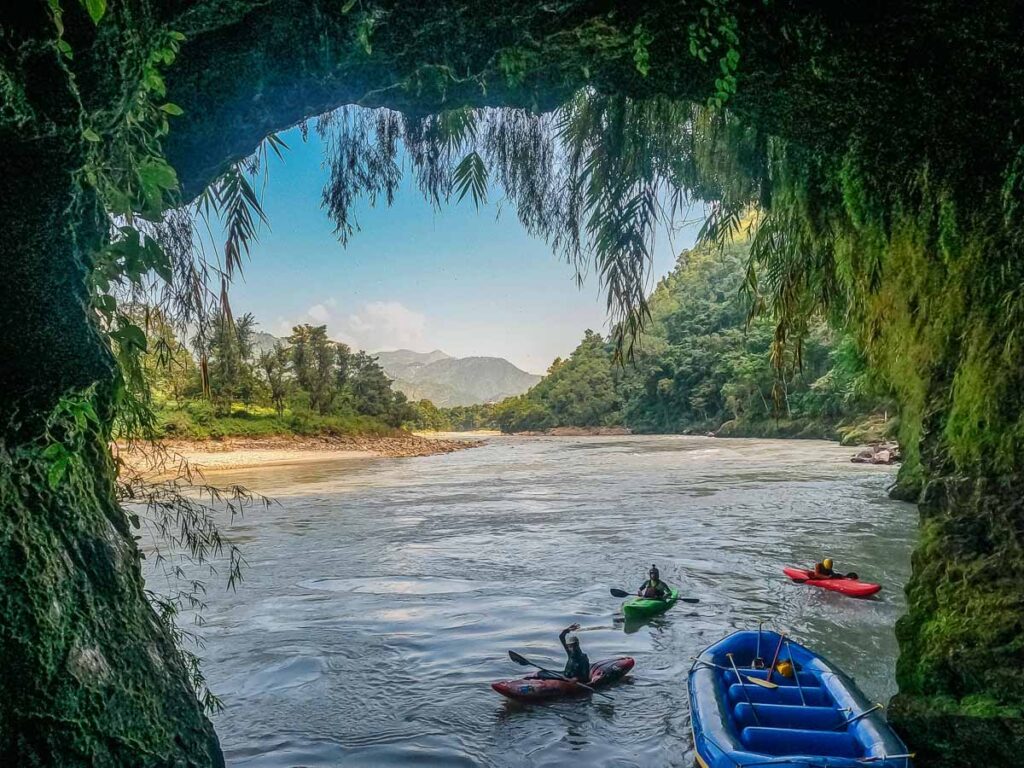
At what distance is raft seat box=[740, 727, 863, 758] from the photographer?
359 cm

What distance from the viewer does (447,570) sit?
10453 mm

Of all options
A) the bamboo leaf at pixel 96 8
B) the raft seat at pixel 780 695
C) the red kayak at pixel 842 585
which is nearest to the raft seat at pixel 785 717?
the raft seat at pixel 780 695

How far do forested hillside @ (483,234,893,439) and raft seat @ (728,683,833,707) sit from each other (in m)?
21.8

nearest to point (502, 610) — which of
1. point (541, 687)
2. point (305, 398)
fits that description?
point (541, 687)

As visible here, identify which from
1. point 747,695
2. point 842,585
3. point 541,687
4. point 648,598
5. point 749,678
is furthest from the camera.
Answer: point 842,585

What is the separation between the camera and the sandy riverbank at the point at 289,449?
2959 cm

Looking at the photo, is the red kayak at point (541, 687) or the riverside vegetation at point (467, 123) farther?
the red kayak at point (541, 687)

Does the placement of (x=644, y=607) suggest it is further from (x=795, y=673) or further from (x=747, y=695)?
(x=747, y=695)

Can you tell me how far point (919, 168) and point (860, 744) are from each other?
320 centimetres

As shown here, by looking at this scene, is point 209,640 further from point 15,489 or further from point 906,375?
point 906,375

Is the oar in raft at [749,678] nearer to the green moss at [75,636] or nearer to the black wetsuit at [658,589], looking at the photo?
the black wetsuit at [658,589]

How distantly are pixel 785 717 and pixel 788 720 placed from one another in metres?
0.02

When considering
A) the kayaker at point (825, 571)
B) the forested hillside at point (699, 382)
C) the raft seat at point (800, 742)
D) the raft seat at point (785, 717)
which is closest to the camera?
the raft seat at point (800, 742)

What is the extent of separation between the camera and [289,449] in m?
35.9
